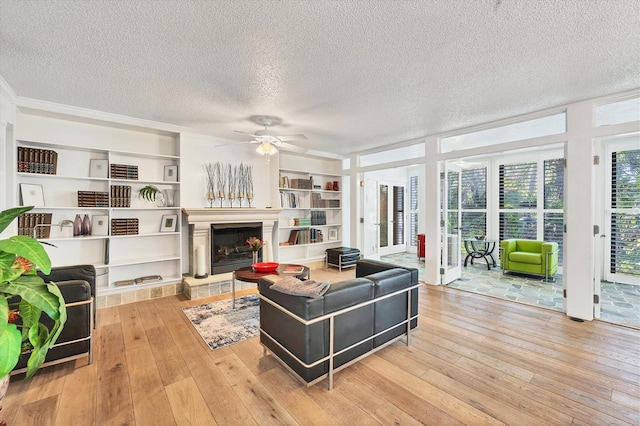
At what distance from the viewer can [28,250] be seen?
1299mm

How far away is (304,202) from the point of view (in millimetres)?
6219

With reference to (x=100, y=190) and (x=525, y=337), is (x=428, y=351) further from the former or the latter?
(x=100, y=190)

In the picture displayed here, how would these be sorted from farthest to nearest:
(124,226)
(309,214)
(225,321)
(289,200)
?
(309,214) → (289,200) → (124,226) → (225,321)

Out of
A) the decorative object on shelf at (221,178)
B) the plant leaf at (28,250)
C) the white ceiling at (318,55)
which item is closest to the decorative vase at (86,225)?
the white ceiling at (318,55)

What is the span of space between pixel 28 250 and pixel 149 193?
125 inches

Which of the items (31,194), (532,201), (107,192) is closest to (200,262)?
(107,192)

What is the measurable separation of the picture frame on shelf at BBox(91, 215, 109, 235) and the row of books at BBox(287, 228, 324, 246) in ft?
10.2

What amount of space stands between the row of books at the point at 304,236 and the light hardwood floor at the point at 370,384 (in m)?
3.05

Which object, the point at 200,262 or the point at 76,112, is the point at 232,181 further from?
the point at 76,112

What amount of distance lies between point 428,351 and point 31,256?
114 inches

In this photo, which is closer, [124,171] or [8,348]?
[8,348]

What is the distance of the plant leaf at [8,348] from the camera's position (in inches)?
45.3

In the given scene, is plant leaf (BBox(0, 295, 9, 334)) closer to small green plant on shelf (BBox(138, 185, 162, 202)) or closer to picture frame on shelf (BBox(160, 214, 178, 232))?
small green plant on shelf (BBox(138, 185, 162, 202))

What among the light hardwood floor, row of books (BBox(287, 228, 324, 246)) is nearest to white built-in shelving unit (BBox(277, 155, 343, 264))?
row of books (BBox(287, 228, 324, 246))
